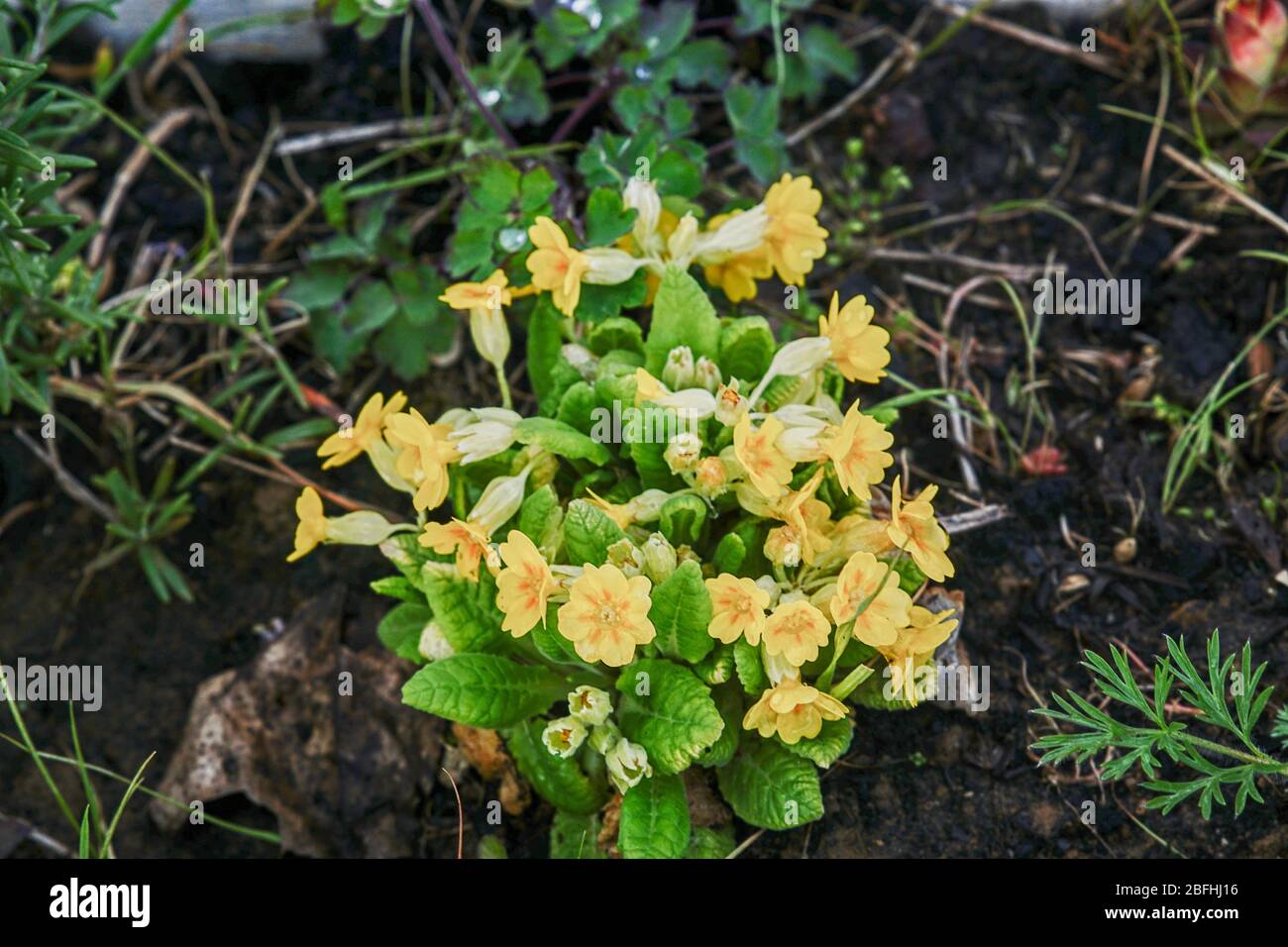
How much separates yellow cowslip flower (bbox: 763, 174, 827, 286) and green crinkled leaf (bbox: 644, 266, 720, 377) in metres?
0.23

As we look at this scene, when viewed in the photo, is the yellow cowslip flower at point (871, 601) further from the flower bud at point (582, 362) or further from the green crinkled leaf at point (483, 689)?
the flower bud at point (582, 362)

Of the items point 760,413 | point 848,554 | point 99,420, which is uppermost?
point 99,420

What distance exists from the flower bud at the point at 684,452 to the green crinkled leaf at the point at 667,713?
0.37 m

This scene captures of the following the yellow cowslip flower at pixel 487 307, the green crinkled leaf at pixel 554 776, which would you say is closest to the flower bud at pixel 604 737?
the green crinkled leaf at pixel 554 776

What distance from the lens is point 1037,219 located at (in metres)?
3.35

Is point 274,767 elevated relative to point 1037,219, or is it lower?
lower

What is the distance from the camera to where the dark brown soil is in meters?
2.50

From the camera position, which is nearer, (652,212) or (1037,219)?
(652,212)

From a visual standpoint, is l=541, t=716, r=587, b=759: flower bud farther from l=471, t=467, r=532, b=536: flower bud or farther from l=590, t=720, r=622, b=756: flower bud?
l=471, t=467, r=532, b=536: flower bud
